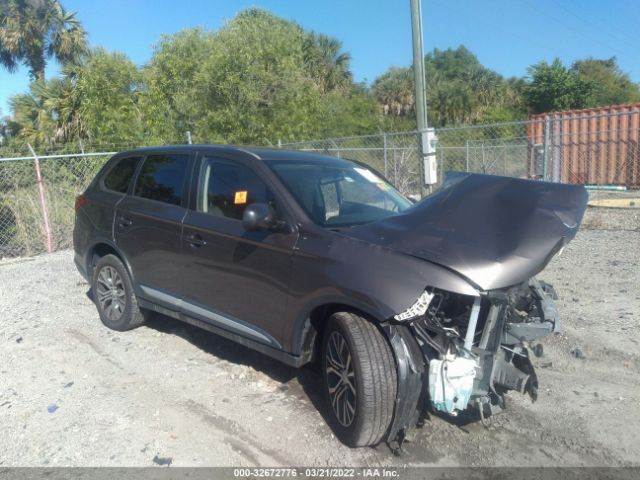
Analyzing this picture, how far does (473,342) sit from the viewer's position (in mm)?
3248

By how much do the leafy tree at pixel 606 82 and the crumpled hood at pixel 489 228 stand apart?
1443 inches

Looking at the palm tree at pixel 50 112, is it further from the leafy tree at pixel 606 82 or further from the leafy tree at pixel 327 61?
the leafy tree at pixel 606 82

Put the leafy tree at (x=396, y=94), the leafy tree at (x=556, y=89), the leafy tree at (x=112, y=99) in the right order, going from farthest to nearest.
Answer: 1. the leafy tree at (x=396, y=94)
2. the leafy tree at (x=556, y=89)
3. the leafy tree at (x=112, y=99)

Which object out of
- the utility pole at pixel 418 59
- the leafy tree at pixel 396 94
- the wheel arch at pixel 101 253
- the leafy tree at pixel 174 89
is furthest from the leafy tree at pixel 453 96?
the wheel arch at pixel 101 253

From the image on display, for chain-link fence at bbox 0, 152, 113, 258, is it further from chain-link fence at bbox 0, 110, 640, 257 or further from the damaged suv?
the damaged suv

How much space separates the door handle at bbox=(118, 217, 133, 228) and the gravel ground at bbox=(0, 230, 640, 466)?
1.09 metres

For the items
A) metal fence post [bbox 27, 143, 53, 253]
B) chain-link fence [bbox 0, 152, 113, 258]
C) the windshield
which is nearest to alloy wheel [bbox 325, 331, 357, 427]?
the windshield

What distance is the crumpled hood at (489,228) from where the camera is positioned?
308 centimetres

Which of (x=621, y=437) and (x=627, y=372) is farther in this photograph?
(x=627, y=372)

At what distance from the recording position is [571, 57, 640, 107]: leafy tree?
123 ft

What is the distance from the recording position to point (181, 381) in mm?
4527

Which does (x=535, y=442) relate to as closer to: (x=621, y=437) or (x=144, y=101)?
(x=621, y=437)

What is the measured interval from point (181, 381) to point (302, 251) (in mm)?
1655

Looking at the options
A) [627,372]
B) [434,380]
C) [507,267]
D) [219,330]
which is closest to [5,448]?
[219,330]
